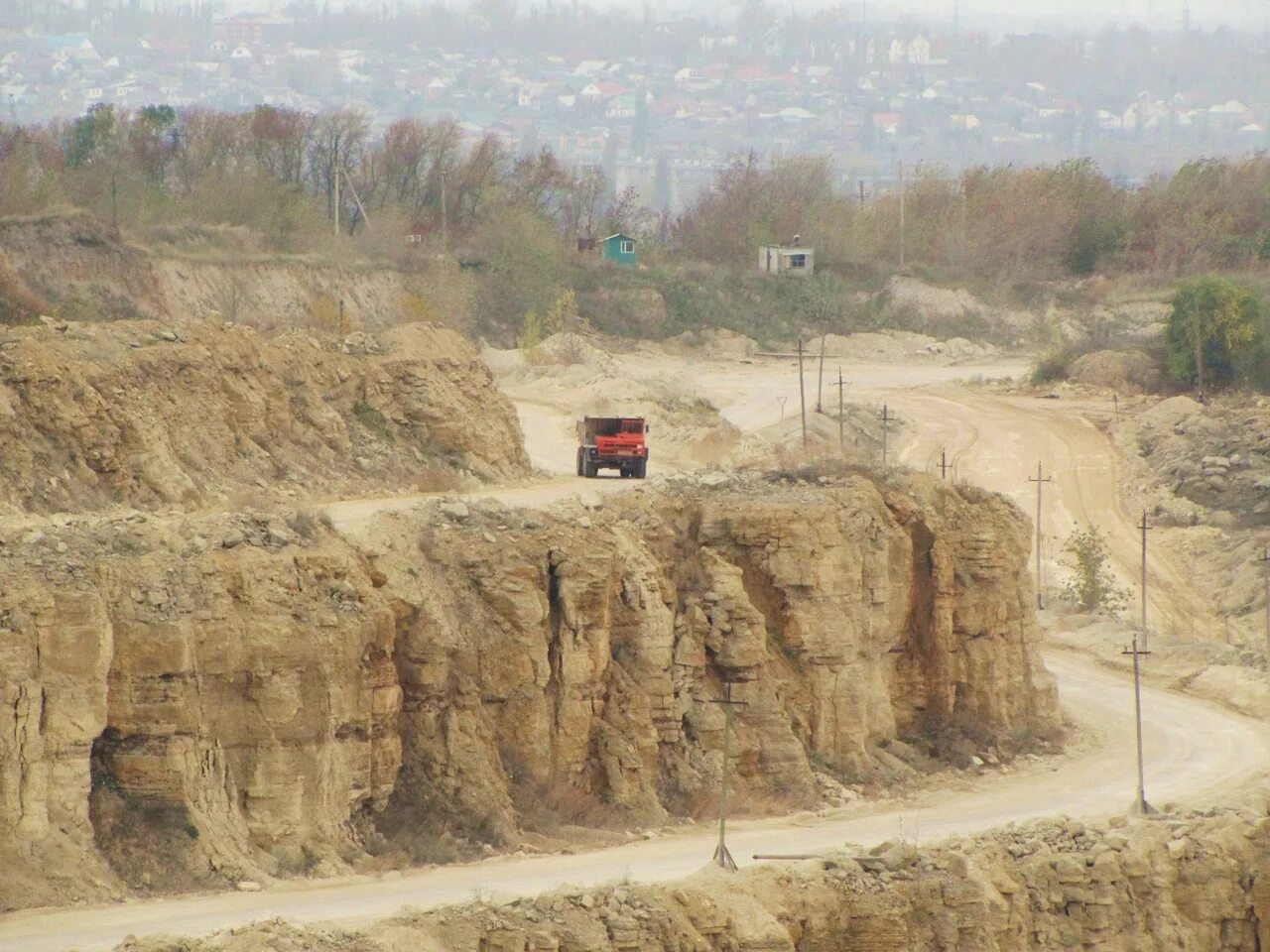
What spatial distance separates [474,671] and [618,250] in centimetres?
8258

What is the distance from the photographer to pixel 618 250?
11725cm

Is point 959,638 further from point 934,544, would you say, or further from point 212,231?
point 212,231

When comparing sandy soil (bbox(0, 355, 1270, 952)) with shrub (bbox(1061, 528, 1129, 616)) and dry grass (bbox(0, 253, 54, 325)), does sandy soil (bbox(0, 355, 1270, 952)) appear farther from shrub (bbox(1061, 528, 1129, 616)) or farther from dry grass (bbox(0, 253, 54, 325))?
dry grass (bbox(0, 253, 54, 325))

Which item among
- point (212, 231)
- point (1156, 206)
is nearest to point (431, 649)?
point (212, 231)

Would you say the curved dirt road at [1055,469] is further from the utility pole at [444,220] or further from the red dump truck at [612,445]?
the utility pole at [444,220]

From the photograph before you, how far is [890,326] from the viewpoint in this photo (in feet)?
378

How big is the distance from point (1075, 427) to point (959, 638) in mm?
47476

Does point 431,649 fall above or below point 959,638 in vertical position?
above

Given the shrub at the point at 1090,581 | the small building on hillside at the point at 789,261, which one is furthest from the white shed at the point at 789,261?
the shrub at the point at 1090,581

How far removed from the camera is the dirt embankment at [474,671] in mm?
30281

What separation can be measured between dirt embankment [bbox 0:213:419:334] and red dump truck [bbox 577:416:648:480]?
60.9 feet

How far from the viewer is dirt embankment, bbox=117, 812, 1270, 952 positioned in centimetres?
2806

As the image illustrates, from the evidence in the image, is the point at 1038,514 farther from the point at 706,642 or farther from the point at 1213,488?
the point at 706,642

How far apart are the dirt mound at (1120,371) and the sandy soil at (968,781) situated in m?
3.27
